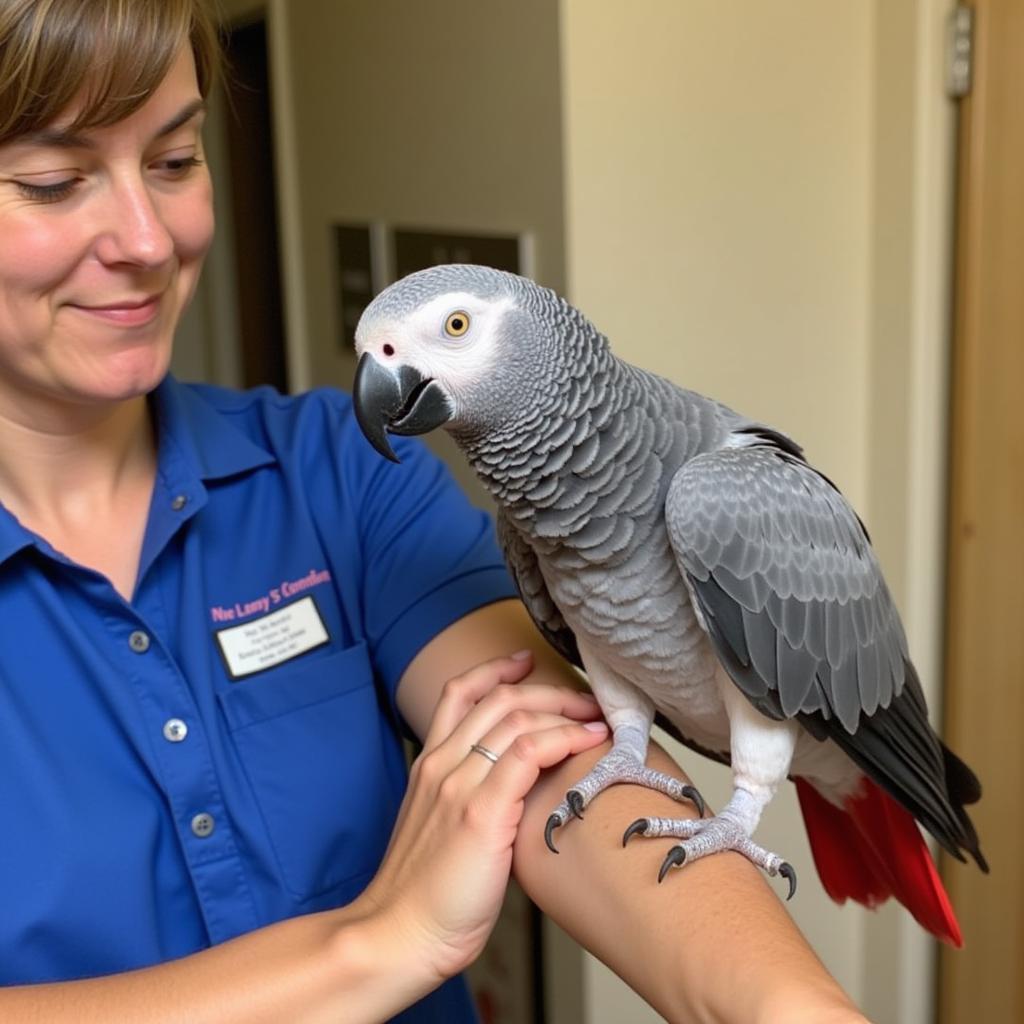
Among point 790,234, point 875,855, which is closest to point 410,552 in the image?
point 875,855

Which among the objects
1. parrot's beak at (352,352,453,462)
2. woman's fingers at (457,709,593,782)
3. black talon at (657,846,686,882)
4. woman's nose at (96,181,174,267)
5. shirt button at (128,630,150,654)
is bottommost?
black talon at (657,846,686,882)

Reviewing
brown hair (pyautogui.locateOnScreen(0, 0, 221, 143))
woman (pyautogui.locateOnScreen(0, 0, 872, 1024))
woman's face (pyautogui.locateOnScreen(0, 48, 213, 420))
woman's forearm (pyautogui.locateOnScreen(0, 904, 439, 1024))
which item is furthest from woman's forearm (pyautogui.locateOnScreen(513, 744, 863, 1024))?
brown hair (pyautogui.locateOnScreen(0, 0, 221, 143))

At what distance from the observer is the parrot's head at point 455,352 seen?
2.32 feet

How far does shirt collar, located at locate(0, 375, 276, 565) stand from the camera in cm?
93

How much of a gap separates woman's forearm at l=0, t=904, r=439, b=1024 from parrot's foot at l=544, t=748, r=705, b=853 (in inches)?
5.1

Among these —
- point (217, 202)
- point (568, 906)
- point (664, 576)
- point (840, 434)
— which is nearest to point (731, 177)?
point (840, 434)

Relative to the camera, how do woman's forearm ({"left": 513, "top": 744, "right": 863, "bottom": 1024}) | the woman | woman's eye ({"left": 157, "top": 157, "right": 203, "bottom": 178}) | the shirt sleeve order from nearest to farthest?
woman's forearm ({"left": 513, "top": 744, "right": 863, "bottom": 1024}) < the woman < woman's eye ({"left": 157, "top": 157, "right": 203, "bottom": 178}) < the shirt sleeve

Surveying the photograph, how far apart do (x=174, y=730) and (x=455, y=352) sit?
1.13ft

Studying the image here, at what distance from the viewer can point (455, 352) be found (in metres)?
0.71

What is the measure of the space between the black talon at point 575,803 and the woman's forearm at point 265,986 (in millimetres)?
132

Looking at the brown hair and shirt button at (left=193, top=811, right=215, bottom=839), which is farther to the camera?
shirt button at (left=193, top=811, right=215, bottom=839)

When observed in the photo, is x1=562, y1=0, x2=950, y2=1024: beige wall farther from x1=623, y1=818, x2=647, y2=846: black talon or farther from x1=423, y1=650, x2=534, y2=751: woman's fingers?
x1=623, y1=818, x2=647, y2=846: black talon

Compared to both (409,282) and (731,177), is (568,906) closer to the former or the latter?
(409,282)

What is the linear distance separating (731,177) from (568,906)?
1108mm
